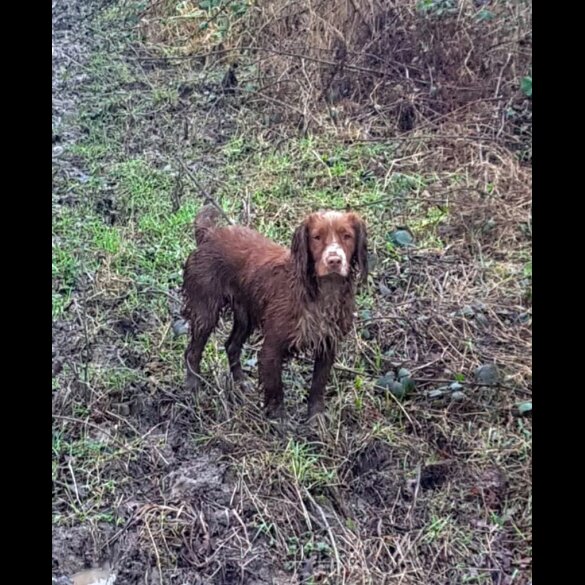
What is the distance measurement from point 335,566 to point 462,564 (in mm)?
592

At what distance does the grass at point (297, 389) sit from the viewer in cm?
443

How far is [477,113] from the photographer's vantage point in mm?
7828

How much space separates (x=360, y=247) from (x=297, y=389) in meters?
1.19

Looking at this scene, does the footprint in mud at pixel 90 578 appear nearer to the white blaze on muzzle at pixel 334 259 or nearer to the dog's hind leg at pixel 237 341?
the dog's hind leg at pixel 237 341

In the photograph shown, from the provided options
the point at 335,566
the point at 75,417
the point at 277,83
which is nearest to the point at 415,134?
the point at 277,83

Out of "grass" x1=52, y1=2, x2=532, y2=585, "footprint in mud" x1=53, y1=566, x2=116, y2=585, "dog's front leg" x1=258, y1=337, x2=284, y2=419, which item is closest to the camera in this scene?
"footprint in mud" x1=53, y1=566, x2=116, y2=585

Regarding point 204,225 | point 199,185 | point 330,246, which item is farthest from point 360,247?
point 199,185

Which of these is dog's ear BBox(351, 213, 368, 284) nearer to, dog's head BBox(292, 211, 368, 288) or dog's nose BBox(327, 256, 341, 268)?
dog's head BBox(292, 211, 368, 288)

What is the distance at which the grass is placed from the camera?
4430 millimetres

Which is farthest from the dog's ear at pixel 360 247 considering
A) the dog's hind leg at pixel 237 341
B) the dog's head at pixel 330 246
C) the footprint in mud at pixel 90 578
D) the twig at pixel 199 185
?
the twig at pixel 199 185

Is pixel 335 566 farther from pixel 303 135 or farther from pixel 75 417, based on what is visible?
pixel 303 135

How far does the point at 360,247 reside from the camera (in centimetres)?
465

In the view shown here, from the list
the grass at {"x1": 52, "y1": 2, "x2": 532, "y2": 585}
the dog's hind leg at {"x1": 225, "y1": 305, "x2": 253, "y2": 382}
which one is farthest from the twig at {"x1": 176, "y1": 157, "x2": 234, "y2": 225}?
the dog's hind leg at {"x1": 225, "y1": 305, "x2": 253, "y2": 382}

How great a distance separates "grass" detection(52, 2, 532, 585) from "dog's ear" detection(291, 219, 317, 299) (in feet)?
2.72
